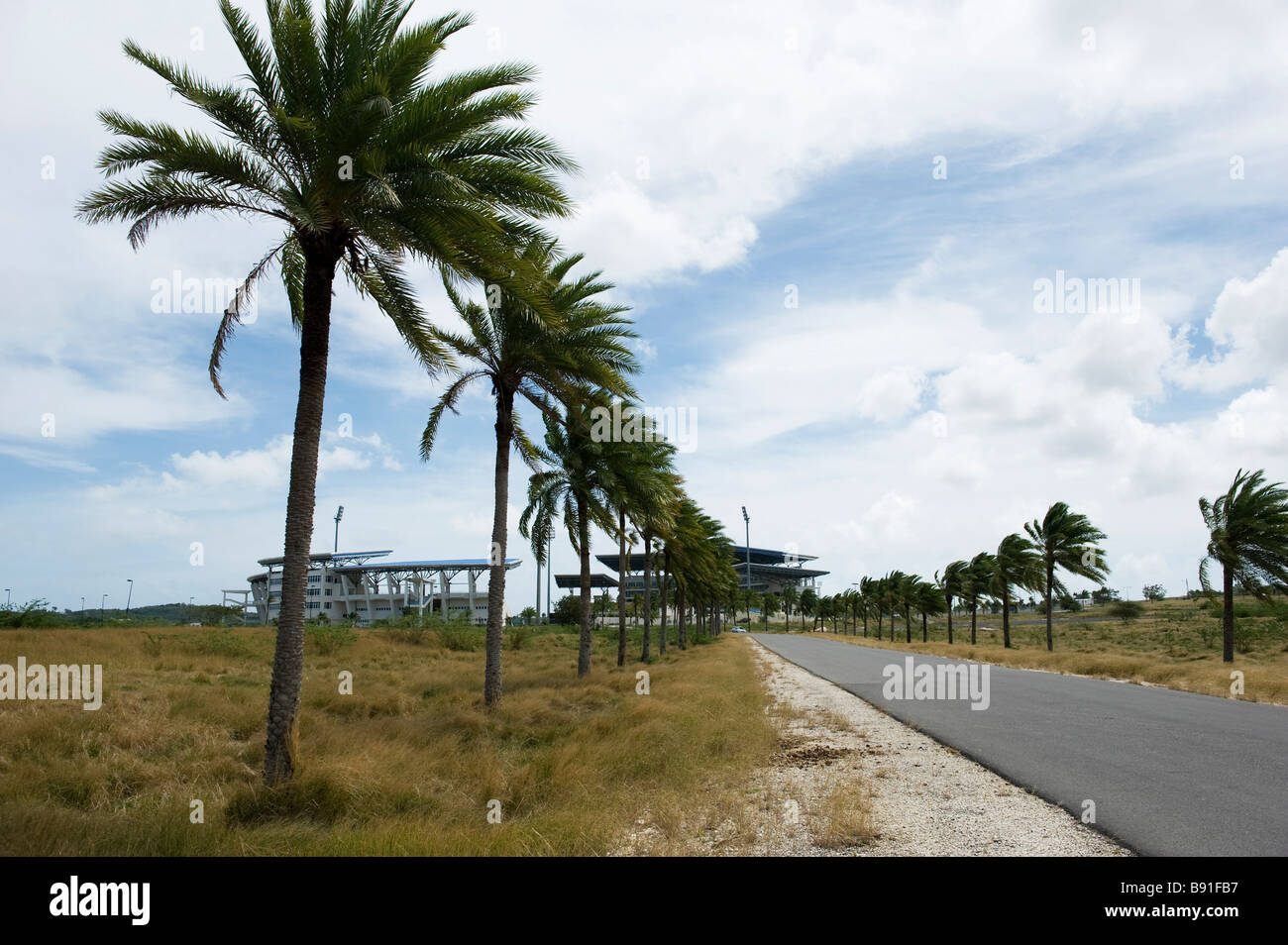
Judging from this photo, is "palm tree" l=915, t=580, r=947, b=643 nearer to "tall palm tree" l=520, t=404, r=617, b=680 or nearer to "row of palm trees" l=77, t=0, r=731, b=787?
"tall palm tree" l=520, t=404, r=617, b=680

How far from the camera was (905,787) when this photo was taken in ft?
27.3

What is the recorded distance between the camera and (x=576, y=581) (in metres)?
156

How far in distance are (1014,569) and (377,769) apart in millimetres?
47295

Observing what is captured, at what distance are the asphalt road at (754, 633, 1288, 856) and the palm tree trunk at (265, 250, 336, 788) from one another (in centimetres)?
844

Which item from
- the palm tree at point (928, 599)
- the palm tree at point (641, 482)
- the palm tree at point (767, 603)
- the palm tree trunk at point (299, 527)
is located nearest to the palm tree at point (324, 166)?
the palm tree trunk at point (299, 527)

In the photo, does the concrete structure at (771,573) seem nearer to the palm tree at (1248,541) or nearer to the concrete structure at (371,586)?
the concrete structure at (371,586)

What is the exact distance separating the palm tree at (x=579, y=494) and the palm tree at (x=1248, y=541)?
22.1 meters

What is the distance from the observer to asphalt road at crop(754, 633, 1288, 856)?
624 centimetres

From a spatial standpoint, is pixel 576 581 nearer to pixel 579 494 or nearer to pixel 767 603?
pixel 767 603

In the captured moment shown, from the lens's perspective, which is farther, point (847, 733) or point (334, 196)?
point (847, 733)

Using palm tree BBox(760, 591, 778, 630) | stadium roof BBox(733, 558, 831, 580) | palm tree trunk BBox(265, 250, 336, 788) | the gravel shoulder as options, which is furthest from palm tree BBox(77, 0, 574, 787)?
stadium roof BBox(733, 558, 831, 580)
